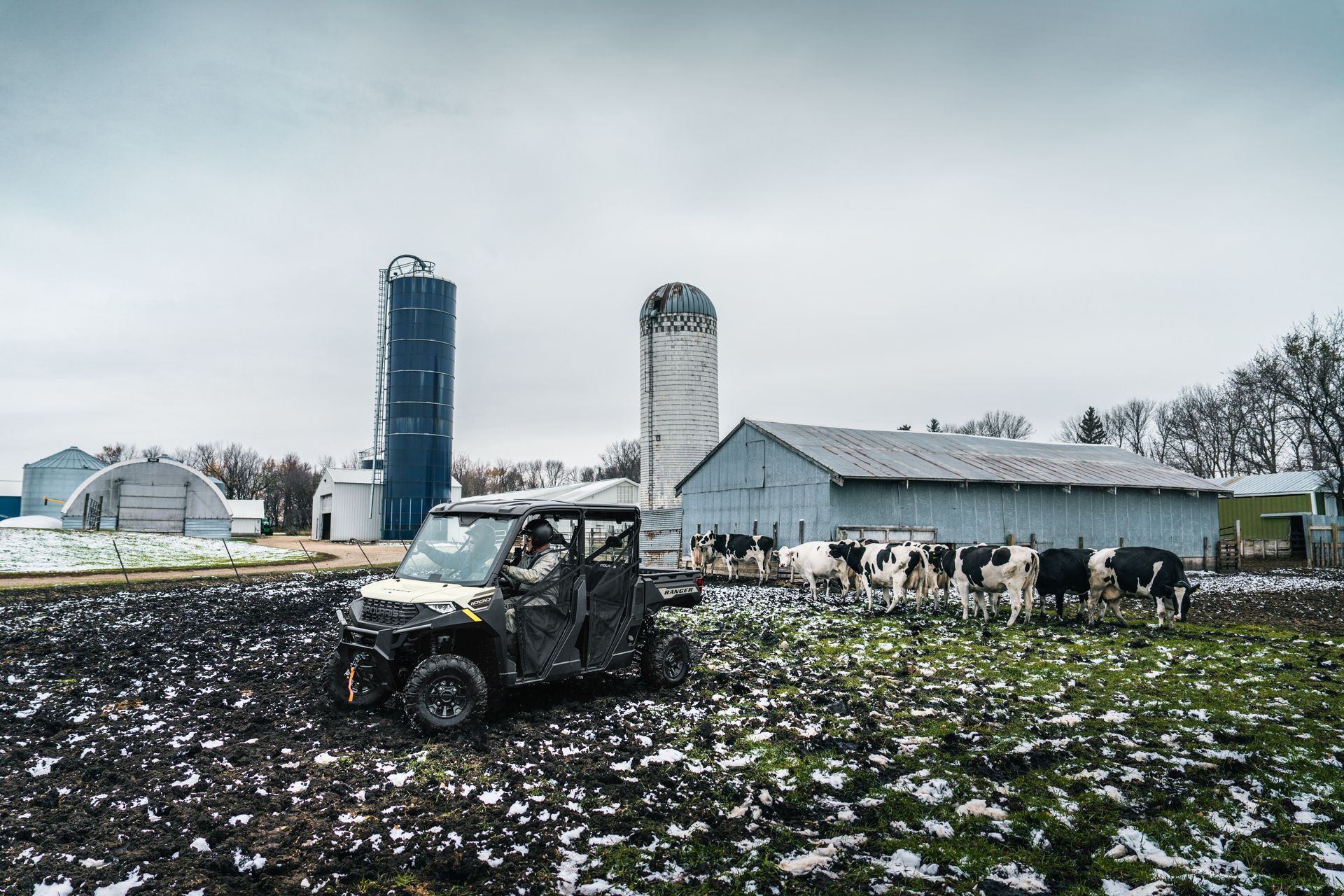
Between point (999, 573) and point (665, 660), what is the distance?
968 centimetres

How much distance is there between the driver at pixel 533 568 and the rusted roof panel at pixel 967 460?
67.2 feet

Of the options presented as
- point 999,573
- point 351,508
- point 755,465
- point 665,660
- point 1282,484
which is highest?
point 1282,484

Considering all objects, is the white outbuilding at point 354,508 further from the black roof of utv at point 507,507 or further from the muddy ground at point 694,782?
the black roof of utv at point 507,507

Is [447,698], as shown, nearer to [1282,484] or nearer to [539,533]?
[539,533]

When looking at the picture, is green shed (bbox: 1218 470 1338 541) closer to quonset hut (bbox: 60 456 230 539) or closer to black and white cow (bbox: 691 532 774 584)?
black and white cow (bbox: 691 532 774 584)

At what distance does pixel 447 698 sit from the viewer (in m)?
7.80

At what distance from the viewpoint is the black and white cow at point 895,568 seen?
61.0 ft

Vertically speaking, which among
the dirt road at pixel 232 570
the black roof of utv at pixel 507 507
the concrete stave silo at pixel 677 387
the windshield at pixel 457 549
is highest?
the concrete stave silo at pixel 677 387

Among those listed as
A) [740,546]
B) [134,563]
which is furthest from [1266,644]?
[134,563]

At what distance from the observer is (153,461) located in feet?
189

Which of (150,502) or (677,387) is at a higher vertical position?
(677,387)

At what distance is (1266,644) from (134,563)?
3711 centimetres

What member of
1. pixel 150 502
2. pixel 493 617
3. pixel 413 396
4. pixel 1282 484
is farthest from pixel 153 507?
pixel 1282 484

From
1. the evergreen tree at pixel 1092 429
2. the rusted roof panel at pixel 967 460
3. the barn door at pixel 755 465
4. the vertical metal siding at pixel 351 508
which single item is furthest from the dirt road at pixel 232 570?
the evergreen tree at pixel 1092 429
